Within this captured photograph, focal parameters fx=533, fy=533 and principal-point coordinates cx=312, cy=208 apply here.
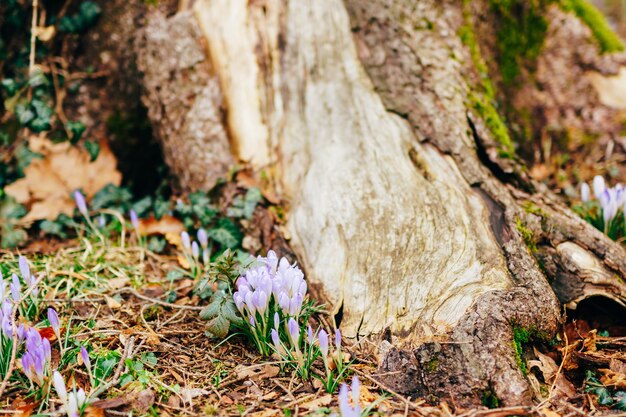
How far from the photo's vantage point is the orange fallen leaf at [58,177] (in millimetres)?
3908

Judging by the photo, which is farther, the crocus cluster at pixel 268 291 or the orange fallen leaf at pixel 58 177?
the orange fallen leaf at pixel 58 177

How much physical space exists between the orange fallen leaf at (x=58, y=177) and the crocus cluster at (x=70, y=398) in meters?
2.08

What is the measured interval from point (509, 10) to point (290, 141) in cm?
228

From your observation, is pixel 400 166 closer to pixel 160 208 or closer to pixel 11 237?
pixel 160 208

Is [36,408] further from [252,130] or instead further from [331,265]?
[252,130]

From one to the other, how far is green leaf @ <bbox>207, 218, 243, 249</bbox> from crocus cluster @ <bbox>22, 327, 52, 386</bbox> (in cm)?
134

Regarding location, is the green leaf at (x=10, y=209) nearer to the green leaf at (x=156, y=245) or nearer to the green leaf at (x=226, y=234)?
the green leaf at (x=156, y=245)

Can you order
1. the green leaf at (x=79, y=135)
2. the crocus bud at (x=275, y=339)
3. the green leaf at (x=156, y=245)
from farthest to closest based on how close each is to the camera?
1. the green leaf at (x=79, y=135)
2. the green leaf at (x=156, y=245)
3. the crocus bud at (x=275, y=339)

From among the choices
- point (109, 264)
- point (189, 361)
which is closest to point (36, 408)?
point (189, 361)

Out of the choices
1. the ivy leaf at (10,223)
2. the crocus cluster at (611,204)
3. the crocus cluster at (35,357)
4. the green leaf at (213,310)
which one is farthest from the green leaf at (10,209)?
the crocus cluster at (611,204)

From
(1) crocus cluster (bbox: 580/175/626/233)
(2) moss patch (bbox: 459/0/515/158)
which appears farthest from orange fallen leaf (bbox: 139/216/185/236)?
(1) crocus cluster (bbox: 580/175/626/233)

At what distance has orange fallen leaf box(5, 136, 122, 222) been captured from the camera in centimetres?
391

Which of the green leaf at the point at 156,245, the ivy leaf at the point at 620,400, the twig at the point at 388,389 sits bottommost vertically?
the ivy leaf at the point at 620,400

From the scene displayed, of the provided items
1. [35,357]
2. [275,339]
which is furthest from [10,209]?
[275,339]
